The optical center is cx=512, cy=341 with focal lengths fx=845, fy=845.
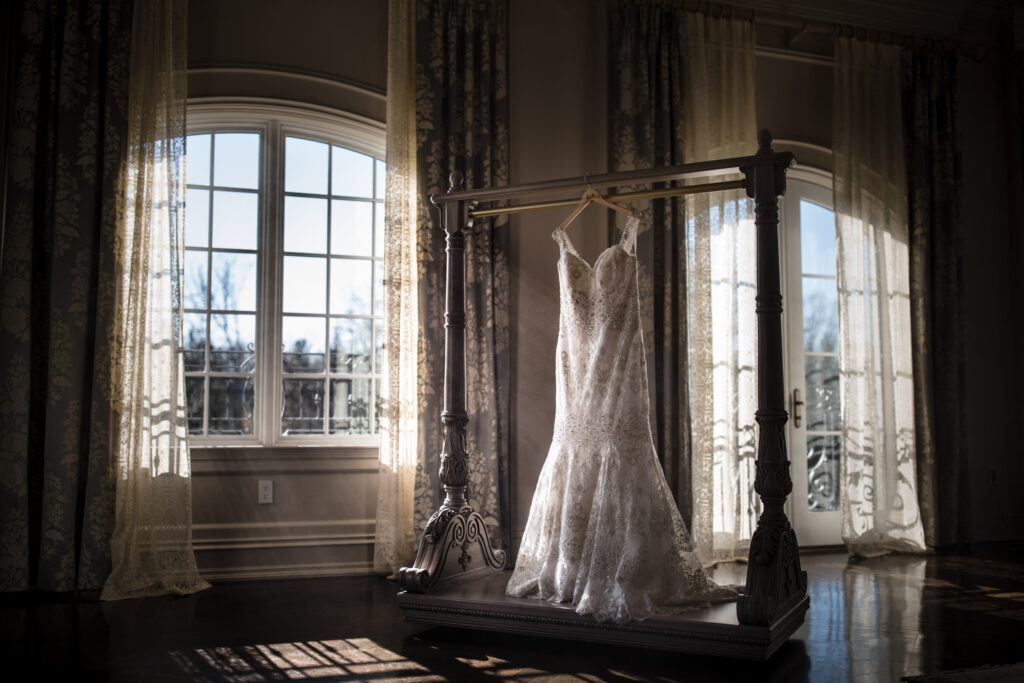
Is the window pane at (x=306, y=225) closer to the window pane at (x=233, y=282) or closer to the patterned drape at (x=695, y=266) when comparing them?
the window pane at (x=233, y=282)

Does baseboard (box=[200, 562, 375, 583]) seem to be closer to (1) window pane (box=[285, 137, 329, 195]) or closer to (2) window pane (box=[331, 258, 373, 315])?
(2) window pane (box=[331, 258, 373, 315])

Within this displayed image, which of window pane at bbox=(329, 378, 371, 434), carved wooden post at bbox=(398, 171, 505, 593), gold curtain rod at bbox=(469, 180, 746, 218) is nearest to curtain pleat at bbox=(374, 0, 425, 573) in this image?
window pane at bbox=(329, 378, 371, 434)

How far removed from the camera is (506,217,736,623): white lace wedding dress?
301 cm

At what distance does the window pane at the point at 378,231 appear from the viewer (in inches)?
189

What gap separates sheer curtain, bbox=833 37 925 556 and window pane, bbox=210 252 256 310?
138 inches

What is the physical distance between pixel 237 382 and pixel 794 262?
349 cm

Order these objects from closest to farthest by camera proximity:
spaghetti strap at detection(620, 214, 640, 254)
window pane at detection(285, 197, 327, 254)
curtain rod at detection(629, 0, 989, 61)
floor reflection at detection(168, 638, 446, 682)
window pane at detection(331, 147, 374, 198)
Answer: floor reflection at detection(168, 638, 446, 682), spaghetti strap at detection(620, 214, 640, 254), window pane at detection(285, 197, 327, 254), window pane at detection(331, 147, 374, 198), curtain rod at detection(629, 0, 989, 61)

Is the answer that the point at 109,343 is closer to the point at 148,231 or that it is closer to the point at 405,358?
the point at 148,231

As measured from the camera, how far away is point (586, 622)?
2959mm

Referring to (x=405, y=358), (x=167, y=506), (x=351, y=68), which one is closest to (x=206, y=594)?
(x=167, y=506)

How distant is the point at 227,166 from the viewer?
4566mm

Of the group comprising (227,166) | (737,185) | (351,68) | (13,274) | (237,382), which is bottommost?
(237,382)

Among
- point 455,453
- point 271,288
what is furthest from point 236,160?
point 455,453

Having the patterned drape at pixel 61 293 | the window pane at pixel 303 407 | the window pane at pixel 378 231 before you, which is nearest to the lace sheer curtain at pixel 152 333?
the patterned drape at pixel 61 293
